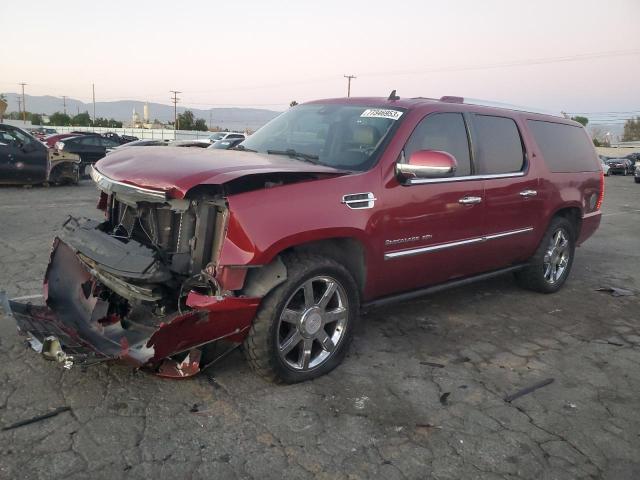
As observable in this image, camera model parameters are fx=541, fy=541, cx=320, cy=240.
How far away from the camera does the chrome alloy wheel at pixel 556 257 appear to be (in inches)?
228

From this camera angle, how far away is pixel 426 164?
3707 mm

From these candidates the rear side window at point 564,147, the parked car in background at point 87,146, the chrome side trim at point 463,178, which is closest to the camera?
the chrome side trim at point 463,178

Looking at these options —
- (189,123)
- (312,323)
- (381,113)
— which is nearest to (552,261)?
(381,113)

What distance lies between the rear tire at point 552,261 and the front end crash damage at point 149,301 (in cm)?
360

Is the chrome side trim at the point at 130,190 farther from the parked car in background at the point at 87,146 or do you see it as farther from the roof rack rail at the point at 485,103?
the parked car in background at the point at 87,146

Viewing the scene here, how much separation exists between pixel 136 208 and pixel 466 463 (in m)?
2.48

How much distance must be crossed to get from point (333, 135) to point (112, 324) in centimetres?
211

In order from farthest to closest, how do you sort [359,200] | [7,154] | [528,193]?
[7,154] < [528,193] < [359,200]

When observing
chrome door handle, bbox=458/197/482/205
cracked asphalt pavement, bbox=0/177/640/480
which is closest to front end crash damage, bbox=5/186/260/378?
cracked asphalt pavement, bbox=0/177/640/480

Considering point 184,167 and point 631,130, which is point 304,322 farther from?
point 631,130

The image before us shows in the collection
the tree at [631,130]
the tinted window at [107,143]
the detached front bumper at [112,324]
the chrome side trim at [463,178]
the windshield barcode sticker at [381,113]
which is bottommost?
the detached front bumper at [112,324]

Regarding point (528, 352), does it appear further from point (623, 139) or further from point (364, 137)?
point (623, 139)

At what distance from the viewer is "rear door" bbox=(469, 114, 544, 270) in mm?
4680

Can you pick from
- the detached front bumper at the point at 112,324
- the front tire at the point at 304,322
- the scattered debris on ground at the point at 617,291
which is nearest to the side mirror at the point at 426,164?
the front tire at the point at 304,322
